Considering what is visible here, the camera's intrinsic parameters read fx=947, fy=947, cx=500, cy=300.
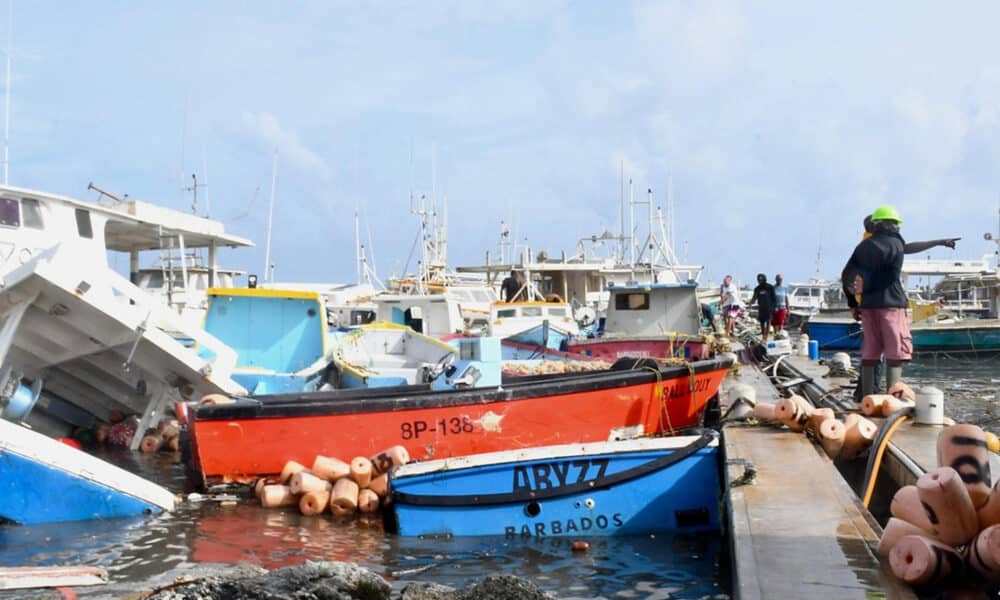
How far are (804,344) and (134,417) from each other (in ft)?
44.9

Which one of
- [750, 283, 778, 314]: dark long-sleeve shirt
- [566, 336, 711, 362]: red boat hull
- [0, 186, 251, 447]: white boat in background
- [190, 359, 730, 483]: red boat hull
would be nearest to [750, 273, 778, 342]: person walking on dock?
[750, 283, 778, 314]: dark long-sleeve shirt

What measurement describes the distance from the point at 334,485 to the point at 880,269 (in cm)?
564

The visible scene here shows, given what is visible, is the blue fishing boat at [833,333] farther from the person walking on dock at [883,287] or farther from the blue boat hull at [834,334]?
the person walking on dock at [883,287]

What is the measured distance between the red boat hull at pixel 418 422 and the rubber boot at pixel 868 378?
222 cm

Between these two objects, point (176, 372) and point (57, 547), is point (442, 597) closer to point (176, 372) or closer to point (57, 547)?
point (57, 547)

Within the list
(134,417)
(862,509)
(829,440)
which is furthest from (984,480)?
(134,417)

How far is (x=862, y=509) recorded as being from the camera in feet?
18.8

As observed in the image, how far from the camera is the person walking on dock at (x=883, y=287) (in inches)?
360

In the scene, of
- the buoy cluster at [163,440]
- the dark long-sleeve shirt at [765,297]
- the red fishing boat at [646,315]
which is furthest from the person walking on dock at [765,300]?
the buoy cluster at [163,440]

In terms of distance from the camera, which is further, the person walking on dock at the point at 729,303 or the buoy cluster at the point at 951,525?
the person walking on dock at the point at 729,303

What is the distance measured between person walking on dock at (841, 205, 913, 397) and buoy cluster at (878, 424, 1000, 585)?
4.83 meters

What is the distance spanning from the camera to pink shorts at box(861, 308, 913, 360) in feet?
30.7

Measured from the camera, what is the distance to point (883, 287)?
363 inches

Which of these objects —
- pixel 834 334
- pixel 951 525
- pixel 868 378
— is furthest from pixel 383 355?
pixel 834 334
